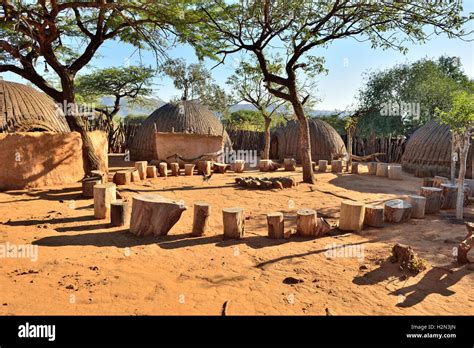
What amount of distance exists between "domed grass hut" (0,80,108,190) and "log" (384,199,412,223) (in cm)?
889

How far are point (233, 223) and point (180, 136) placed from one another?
33.8 feet

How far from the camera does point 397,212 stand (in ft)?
22.5

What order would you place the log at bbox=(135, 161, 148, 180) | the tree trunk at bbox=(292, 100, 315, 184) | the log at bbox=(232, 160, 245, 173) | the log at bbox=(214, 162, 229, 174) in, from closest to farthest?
the log at bbox=(135, 161, 148, 180) < the tree trunk at bbox=(292, 100, 315, 184) < the log at bbox=(214, 162, 229, 174) < the log at bbox=(232, 160, 245, 173)

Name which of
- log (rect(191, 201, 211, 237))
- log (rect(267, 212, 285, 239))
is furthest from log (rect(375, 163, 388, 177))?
log (rect(191, 201, 211, 237))

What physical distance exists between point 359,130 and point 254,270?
86.7ft

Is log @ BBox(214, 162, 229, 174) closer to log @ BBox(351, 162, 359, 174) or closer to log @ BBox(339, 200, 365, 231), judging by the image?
log @ BBox(351, 162, 359, 174)

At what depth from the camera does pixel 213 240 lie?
5648 millimetres

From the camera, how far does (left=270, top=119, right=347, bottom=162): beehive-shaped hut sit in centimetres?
1961

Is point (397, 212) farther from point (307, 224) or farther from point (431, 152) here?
point (431, 152)

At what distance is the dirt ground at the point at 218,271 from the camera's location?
3484 mm

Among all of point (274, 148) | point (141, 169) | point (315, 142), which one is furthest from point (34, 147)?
point (274, 148)
